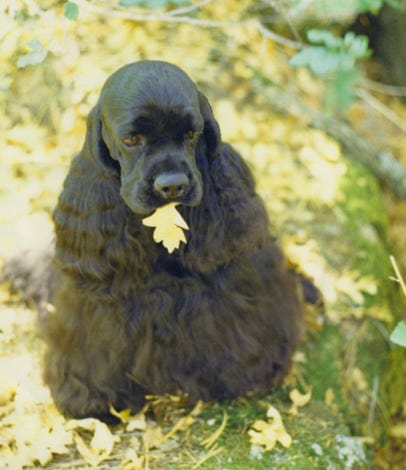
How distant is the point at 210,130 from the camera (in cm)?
273

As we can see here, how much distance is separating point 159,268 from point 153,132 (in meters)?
0.67

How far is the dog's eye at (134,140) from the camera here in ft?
8.12

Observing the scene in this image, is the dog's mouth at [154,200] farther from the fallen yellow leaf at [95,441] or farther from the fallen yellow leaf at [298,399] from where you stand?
the fallen yellow leaf at [298,399]

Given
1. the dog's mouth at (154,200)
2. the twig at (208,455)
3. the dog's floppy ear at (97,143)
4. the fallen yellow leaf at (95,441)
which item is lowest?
the twig at (208,455)

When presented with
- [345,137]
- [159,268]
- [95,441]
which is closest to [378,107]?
[345,137]

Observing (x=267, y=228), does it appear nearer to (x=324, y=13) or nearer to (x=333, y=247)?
(x=333, y=247)

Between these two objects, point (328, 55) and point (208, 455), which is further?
point (328, 55)

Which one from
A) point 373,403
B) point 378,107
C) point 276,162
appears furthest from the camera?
point 378,107

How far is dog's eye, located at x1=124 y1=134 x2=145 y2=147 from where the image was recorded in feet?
8.12

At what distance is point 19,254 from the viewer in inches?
155

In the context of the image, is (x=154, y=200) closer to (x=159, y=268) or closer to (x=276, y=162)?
(x=159, y=268)

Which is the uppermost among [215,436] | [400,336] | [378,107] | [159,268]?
[400,336]

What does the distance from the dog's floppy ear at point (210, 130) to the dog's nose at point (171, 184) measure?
361 millimetres

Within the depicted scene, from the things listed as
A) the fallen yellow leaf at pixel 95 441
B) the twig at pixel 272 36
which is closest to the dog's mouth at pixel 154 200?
the fallen yellow leaf at pixel 95 441
